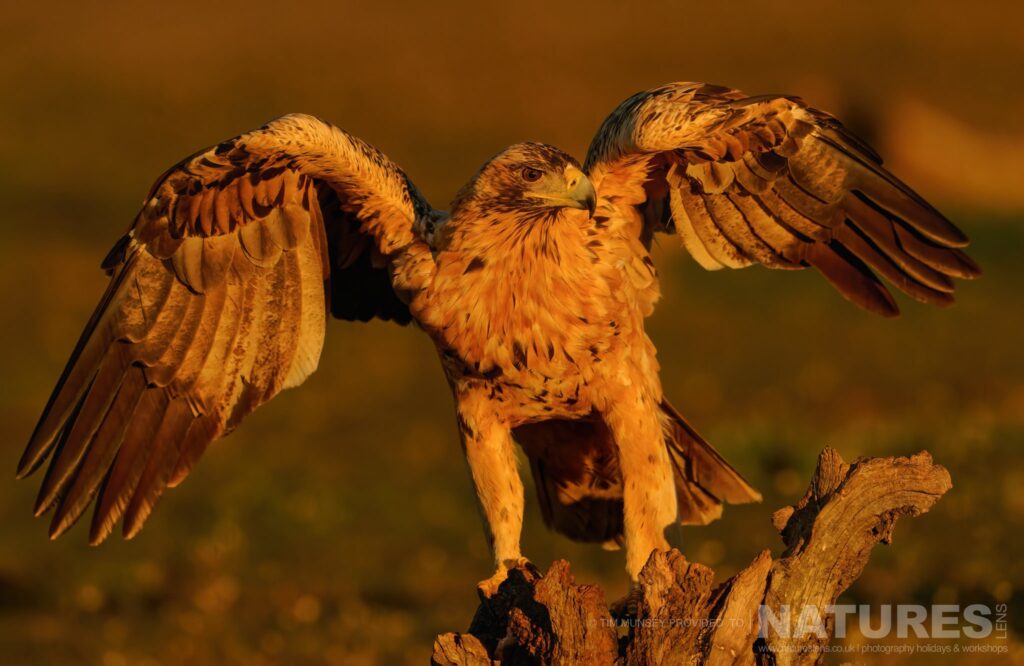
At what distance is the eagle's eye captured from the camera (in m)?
6.33

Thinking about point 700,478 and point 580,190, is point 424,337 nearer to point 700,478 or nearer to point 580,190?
point 700,478

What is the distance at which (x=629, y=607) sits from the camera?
606 centimetres

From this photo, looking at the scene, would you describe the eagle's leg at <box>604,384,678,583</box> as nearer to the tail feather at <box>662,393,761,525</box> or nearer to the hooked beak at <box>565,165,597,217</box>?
the tail feather at <box>662,393,761,525</box>

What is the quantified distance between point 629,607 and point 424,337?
10.4 metres

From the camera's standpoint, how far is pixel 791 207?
689cm

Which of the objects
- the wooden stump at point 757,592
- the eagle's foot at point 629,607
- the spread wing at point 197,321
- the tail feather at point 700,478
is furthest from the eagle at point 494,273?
the wooden stump at point 757,592

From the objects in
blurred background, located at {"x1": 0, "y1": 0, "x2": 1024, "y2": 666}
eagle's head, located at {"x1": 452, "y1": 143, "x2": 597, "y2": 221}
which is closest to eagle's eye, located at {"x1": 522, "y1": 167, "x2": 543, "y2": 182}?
eagle's head, located at {"x1": 452, "y1": 143, "x2": 597, "y2": 221}

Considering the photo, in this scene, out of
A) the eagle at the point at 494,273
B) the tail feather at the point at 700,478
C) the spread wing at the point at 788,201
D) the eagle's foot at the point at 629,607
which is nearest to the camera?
the eagle's foot at the point at 629,607

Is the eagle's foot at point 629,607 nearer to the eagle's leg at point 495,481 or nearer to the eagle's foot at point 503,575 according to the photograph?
the eagle's foot at point 503,575

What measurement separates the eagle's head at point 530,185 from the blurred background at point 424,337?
3508 millimetres

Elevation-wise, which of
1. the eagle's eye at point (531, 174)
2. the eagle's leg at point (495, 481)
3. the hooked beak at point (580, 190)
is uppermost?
the eagle's eye at point (531, 174)

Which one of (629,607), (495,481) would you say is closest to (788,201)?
(495,481)

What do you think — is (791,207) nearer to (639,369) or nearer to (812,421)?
(639,369)

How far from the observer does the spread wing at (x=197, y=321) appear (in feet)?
22.0
